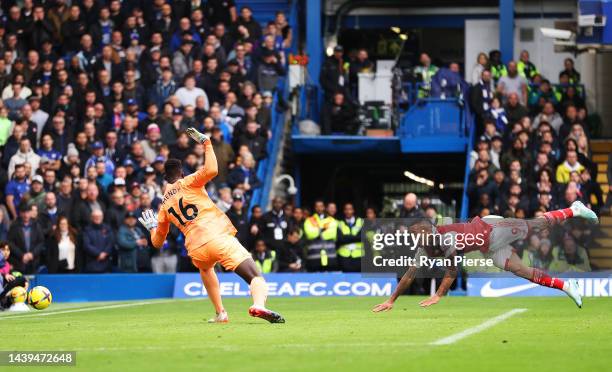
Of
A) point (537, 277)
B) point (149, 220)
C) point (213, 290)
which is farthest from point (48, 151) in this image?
point (537, 277)

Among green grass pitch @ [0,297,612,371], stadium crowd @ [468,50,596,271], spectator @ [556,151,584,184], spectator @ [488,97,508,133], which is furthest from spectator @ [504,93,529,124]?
green grass pitch @ [0,297,612,371]

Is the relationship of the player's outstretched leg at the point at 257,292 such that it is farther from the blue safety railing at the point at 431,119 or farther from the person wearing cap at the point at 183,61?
the blue safety railing at the point at 431,119

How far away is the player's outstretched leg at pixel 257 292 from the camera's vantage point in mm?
14328

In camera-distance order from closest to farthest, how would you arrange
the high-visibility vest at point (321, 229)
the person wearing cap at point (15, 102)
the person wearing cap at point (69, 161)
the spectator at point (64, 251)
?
the spectator at point (64, 251)
the high-visibility vest at point (321, 229)
the person wearing cap at point (69, 161)
the person wearing cap at point (15, 102)

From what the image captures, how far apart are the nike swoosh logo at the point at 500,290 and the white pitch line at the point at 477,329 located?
21.6 ft

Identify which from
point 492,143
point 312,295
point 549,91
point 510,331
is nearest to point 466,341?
point 510,331

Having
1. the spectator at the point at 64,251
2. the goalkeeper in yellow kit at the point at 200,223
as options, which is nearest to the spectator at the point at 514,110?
the spectator at the point at 64,251

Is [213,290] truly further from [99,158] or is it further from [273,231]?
[99,158]

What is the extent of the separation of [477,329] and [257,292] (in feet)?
7.63

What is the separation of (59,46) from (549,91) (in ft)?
36.0

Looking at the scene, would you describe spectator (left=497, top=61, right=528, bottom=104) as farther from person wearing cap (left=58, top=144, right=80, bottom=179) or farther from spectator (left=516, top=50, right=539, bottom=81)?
person wearing cap (left=58, top=144, right=80, bottom=179)

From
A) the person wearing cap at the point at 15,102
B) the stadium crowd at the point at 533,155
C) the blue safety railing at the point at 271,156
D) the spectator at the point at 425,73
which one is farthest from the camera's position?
the spectator at the point at 425,73

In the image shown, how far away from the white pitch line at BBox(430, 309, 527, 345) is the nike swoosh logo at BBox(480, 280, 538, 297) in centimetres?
660

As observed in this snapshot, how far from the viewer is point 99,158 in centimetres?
2689
